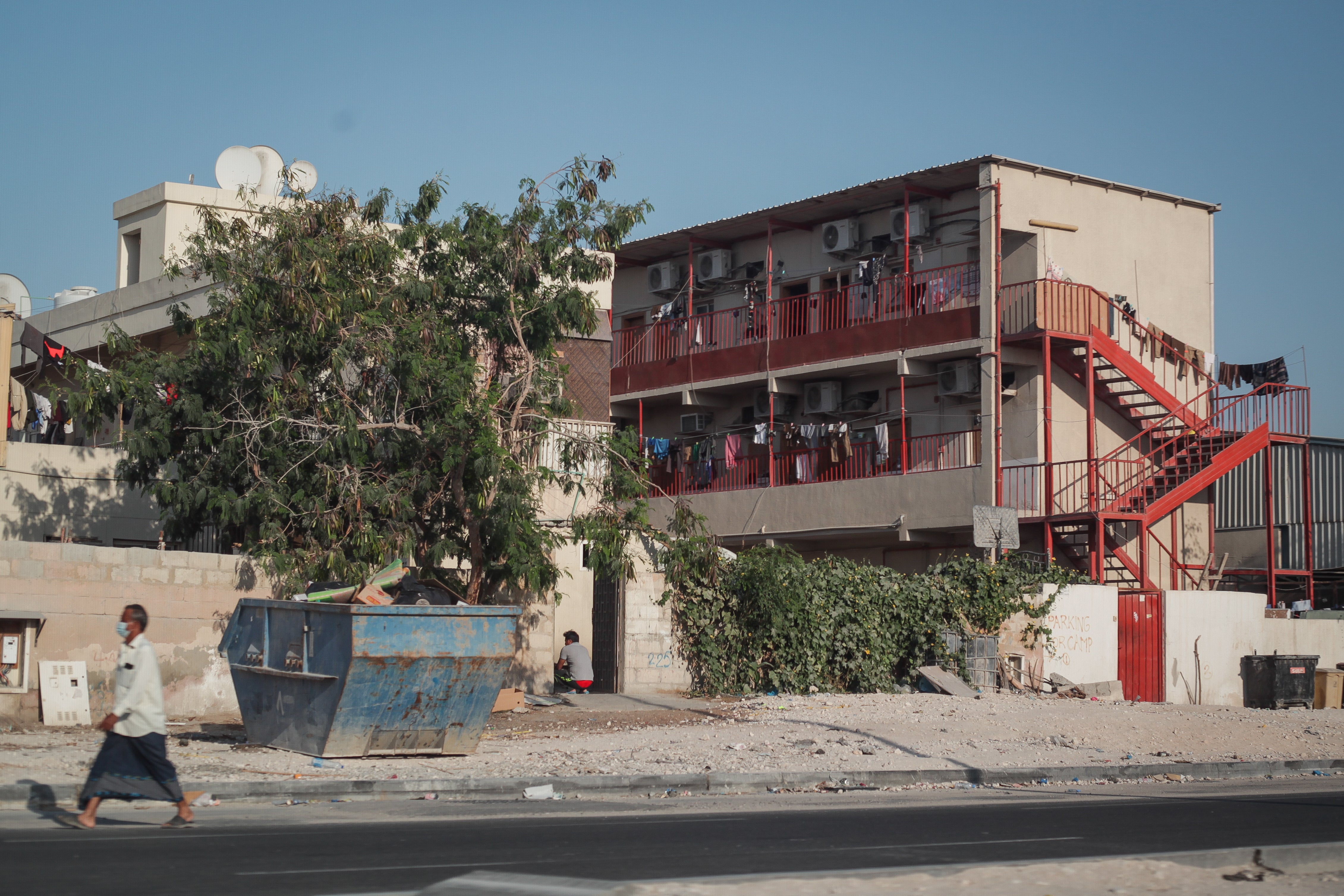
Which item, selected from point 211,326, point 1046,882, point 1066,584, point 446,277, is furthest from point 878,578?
point 1046,882

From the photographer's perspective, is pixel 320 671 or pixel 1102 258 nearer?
pixel 320 671

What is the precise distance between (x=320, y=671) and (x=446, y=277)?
24.1 ft

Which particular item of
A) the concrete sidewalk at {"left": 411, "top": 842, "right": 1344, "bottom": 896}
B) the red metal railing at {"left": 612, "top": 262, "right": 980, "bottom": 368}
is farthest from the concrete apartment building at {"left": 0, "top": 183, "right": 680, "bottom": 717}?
the concrete sidewalk at {"left": 411, "top": 842, "right": 1344, "bottom": 896}

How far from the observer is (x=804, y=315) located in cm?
3120

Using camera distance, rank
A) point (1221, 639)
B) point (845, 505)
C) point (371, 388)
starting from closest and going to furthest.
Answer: point (371, 388) → point (1221, 639) → point (845, 505)

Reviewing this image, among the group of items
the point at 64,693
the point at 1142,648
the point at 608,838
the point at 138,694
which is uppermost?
the point at 138,694

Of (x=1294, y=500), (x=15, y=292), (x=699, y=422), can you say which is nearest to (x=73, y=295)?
(x=15, y=292)

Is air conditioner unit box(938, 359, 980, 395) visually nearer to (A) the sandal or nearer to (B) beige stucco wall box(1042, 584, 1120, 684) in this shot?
(B) beige stucco wall box(1042, 584, 1120, 684)

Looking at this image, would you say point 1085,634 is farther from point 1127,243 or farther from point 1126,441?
point 1127,243

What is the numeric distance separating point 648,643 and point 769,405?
1186cm

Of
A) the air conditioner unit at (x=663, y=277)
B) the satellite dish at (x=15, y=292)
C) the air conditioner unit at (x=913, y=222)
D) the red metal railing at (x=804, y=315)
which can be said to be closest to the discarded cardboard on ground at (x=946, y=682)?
the red metal railing at (x=804, y=315)

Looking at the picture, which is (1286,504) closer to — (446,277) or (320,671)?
(446,277)

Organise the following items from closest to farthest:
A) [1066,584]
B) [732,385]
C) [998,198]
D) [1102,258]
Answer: [1066,584], [998,198], [1102,258], [732,385]

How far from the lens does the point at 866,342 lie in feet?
95.6
